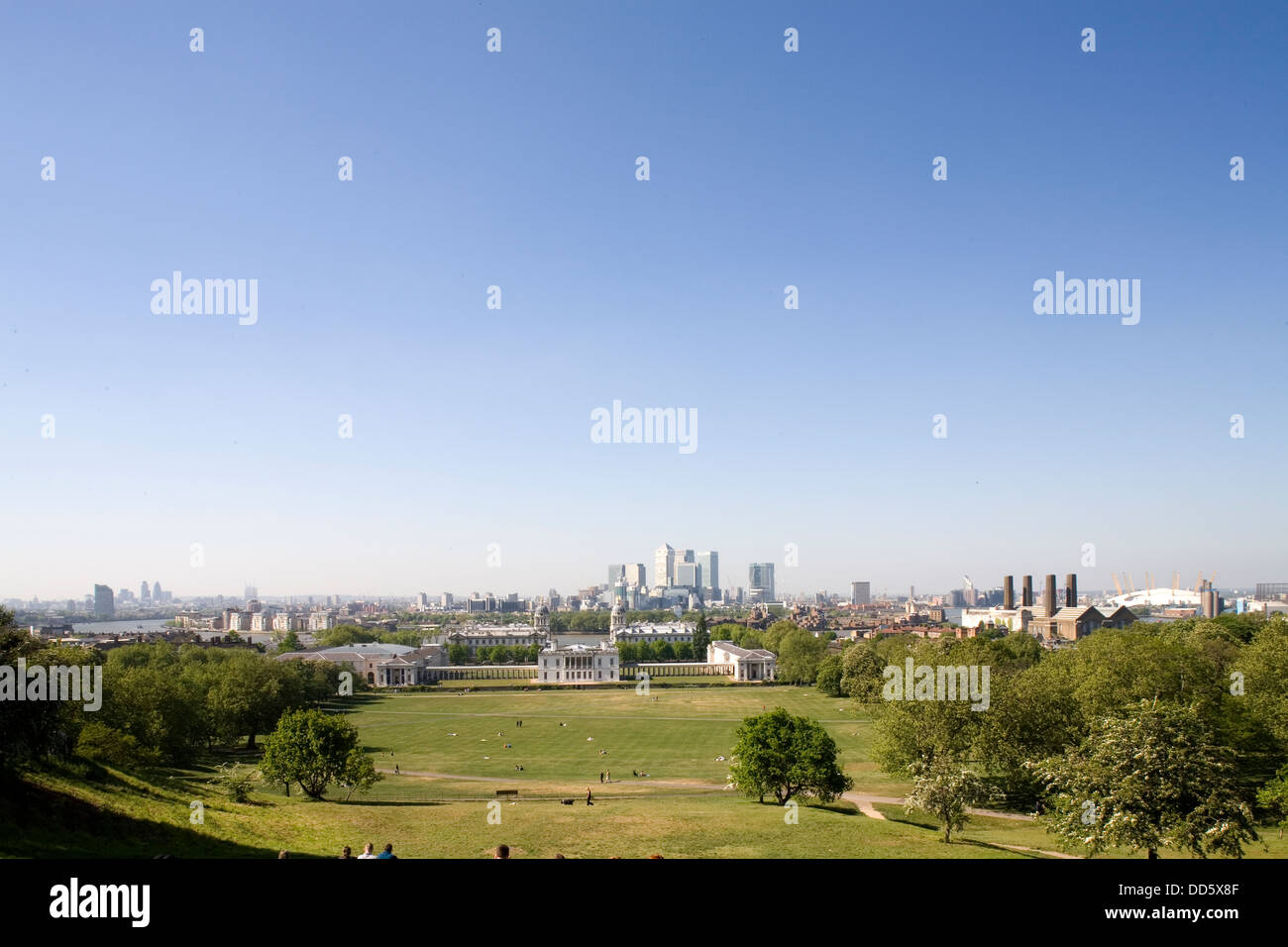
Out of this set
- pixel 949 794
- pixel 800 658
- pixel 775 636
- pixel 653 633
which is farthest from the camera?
pixel 653 633

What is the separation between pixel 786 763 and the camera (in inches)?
1448

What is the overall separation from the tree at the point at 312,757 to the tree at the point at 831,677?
67.2m

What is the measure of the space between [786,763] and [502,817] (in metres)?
13.2

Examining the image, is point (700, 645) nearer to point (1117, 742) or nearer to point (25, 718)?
point (1117, 742)

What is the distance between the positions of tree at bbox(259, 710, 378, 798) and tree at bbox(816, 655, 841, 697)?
67.2 meters

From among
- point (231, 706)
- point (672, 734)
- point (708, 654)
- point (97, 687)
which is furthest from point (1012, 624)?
point (97, 687)

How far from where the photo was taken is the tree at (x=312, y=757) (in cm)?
3769

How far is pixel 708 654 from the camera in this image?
146 meters

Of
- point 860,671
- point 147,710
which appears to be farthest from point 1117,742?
point 860,671

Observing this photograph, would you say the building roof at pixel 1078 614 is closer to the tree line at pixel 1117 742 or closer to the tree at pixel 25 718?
the tree line at pixel 1117 742

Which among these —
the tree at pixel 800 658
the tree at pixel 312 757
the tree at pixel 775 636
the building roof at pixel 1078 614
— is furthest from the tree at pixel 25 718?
the building roof at pixel 1078 614

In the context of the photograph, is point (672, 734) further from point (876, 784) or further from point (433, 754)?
point (876, 784)

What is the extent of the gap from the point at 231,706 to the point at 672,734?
33.7 metres
